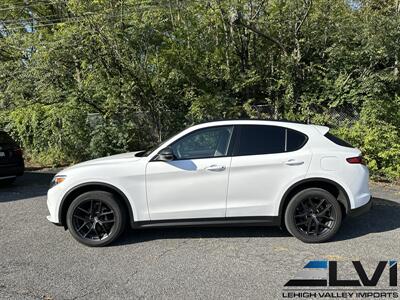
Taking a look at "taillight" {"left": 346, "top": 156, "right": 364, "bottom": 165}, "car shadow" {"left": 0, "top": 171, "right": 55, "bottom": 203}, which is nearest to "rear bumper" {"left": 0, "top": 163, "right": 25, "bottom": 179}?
"car shadow" {"left": 0, "top": 171, "right": 55, "bottom": 203}

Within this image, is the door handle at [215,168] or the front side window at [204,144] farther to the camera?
the front side window at [204,144]

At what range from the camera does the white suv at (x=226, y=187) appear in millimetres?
4512

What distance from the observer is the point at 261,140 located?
4645mm

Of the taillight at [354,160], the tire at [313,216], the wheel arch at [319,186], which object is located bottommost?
the tire at [313,216]

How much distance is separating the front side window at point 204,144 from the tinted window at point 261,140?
194 millimetres

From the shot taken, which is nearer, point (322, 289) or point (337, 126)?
point (322, 289)

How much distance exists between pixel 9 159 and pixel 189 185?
5977mm

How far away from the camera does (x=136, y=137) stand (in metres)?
11.0

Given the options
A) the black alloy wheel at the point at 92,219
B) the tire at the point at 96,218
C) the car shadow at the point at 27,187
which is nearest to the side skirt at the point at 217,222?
the tire at the point at 96,218

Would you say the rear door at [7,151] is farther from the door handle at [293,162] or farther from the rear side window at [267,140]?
the door handle at [293,162]

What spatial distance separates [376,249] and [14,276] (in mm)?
4179

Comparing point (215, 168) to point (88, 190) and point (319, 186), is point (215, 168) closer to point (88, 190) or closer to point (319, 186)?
point (319, 186)

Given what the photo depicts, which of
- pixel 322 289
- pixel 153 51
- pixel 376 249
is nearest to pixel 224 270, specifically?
pixel 322 289

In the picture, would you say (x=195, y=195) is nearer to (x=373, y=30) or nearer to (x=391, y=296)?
(x=391, y=296)
